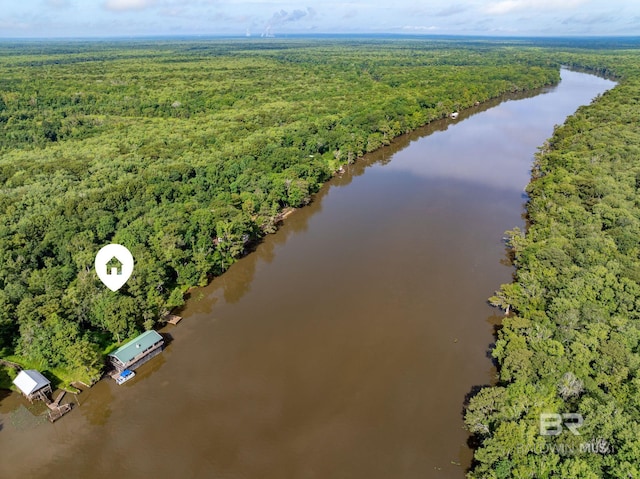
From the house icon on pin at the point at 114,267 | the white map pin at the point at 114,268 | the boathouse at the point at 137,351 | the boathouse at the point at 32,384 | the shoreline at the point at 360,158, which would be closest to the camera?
the boathouse at the point at 32,384

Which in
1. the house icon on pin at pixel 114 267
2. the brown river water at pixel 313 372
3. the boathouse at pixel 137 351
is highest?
the house icon on pin at pixel 114 267

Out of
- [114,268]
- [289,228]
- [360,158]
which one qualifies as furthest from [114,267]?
[360,158]

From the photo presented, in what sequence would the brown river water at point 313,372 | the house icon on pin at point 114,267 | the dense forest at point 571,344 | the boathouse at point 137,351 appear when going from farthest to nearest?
the house icon on pin at point 114,267 < the boathouse at point 137,351 < the brown river water at point 313,372 < the dense forest at point 571,344

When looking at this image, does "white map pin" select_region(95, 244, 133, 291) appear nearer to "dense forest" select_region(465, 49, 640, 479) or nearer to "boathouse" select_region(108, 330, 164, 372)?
"boathouse" select_region(108, 330, 164, 372)

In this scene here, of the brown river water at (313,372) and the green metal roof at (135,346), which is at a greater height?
the green metal roof at (135,346)

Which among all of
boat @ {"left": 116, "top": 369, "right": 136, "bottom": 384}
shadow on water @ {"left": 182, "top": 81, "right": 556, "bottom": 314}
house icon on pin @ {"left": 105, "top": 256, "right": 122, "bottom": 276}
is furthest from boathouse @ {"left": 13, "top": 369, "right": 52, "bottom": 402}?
→ shadow on water @ {"left": 182, "top": 81, "right": 556, "bottom": 314}

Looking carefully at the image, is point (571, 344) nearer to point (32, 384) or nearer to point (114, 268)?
point (114, 268)

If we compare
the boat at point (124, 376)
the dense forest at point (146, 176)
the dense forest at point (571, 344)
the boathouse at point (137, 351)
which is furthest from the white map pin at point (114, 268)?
the dense forest at point (571, 344)

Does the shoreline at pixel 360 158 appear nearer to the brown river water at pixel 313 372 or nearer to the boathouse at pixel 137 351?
the brown river water at pixel 313 372
